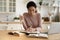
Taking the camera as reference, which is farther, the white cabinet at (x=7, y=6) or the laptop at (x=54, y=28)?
the white cabinet at (x=7, y=6)

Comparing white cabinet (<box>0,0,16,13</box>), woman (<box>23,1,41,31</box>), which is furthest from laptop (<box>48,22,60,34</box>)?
white cabinet (<box>0,0,16,13</box>)

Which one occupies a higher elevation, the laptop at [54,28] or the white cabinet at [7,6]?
the white cabinet at [7,6]

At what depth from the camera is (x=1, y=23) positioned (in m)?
4.37

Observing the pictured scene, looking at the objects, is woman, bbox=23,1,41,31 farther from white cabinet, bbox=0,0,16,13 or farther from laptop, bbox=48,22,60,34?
white cabinet, bbox=0,0,16,13

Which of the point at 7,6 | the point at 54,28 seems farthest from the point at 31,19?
the point at 7,6

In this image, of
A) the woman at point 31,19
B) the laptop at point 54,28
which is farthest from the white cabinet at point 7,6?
the laptop at point 54,28

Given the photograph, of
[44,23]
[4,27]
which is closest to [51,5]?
[44,23]

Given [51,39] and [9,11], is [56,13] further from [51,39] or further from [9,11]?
[51,39]

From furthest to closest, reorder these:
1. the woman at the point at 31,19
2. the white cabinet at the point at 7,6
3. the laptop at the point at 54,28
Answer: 1. the white cabinet at the point at 7,6
2. the woman at the point at 31,19
3. the laptop at the point at 54,28

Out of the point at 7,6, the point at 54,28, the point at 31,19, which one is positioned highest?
the point at 7,6

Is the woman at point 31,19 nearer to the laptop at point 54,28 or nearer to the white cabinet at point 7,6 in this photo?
the laptop at point 54,28

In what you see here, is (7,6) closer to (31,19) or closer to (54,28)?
(31,19)

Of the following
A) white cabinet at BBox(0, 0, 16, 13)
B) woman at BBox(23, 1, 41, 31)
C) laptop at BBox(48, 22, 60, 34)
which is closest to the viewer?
laptop at BBox(48, 22, 60, 34)

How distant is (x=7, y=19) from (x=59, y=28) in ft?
9.33
